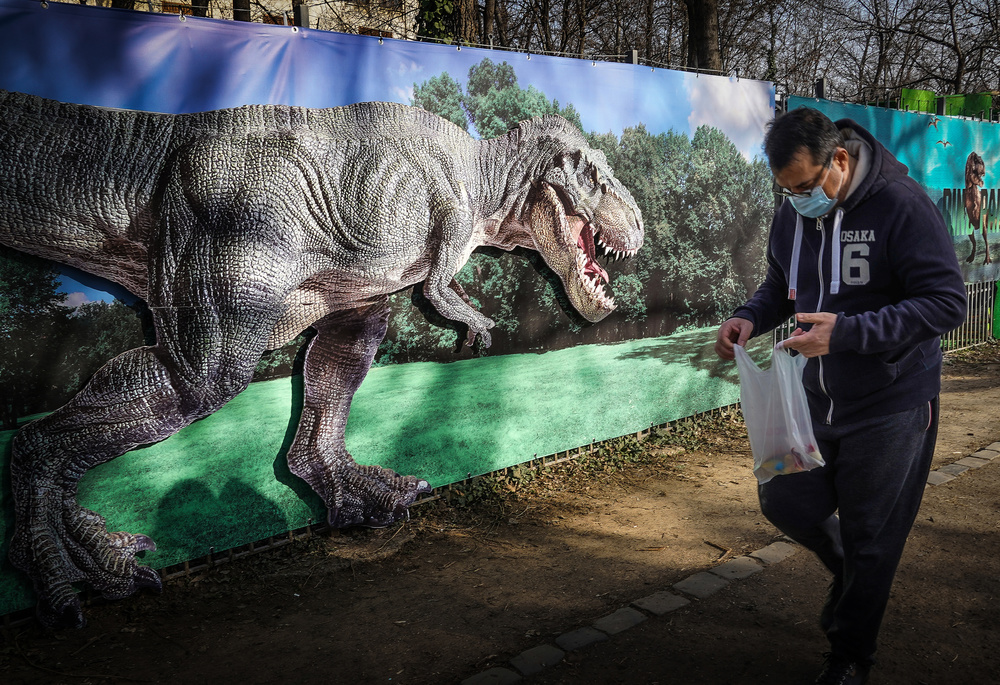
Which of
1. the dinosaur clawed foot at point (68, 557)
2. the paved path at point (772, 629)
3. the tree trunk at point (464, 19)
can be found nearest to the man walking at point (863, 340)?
the paved path at point (772, 629)

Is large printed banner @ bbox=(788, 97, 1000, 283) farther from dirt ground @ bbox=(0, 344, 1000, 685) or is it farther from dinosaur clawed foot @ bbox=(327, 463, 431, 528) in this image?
dinosaur clawed foot @ bbox=(327, 463, 431, 528)

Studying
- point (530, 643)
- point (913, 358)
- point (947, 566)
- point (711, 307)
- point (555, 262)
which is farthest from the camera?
point (711, 307)

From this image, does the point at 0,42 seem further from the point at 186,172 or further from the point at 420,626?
the point at 420,626

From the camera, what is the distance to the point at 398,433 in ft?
15.0

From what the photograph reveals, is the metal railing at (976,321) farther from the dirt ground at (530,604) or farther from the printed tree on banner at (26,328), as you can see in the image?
the printed tree on banner at (26,328)

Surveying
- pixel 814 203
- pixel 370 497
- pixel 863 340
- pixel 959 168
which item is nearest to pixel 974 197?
pixel 959 168

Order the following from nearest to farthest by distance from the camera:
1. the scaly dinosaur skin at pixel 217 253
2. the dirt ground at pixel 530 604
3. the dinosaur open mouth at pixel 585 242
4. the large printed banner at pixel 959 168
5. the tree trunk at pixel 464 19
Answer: the dirt ground at pixel 530 604 → the scaly dinosaur skin at pixel 217 253 → the dinosaur open mouth at pixel 585 242 → the tree trunk at pixel 464 19 → the large printed banner at pixel 959 168

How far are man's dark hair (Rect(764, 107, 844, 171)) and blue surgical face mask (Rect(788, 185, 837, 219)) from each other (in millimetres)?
124

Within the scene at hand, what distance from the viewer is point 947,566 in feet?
13.2

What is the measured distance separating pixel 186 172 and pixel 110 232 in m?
0.44

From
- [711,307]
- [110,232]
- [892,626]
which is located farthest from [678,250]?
[110,232]

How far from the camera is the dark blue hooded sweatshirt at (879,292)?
2447 millimetres

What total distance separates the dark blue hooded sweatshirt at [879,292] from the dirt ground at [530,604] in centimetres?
124

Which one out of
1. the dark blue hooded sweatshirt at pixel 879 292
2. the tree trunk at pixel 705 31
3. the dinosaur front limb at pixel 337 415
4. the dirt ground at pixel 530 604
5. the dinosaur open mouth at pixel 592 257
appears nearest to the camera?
the dark blue hooded sweatshirt at pixel 879 292
